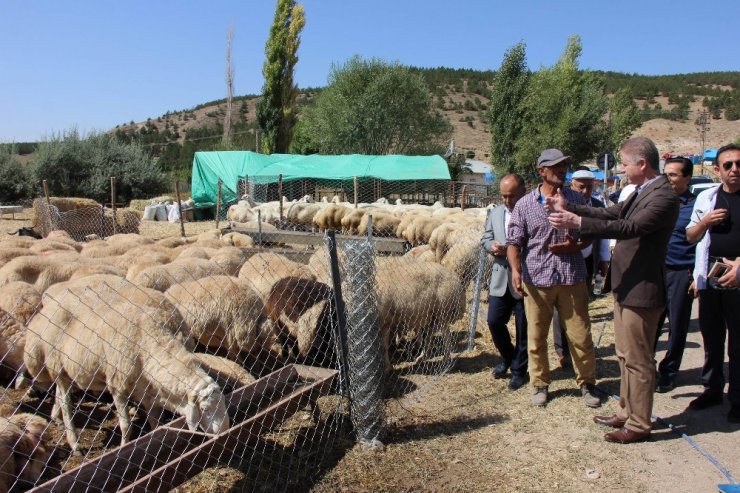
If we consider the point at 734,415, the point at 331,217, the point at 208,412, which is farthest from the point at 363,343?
the point at 331,217

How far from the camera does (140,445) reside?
10.3ft

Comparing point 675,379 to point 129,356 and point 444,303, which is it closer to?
point 444,303

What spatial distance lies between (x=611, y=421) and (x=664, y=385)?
1.17 metres

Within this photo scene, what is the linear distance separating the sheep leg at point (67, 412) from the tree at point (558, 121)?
30.5 metres

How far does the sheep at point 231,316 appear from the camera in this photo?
16.7ft

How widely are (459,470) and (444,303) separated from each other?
8.73 feet

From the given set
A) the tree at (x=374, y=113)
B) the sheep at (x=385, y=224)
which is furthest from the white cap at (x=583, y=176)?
the tree at (x=374, y=113)

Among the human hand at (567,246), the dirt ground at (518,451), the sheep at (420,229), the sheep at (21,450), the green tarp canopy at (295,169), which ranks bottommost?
the dirt ground at (518,451)

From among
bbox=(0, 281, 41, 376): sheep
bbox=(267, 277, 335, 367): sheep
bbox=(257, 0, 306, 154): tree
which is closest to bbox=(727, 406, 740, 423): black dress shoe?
bbox=(267, 277, 335, 367): sheep

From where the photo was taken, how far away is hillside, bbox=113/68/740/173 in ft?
238

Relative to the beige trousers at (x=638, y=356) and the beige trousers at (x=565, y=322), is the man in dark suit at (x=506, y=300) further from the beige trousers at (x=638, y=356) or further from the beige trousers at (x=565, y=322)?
the beige trousers at (x=638, y=356)

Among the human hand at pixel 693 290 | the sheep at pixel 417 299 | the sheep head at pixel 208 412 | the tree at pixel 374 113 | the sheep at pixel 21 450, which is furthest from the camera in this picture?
the tree at pixel 374 113

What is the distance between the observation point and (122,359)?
13.0 feet

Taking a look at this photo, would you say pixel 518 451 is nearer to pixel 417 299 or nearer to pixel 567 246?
pixel 567 246
